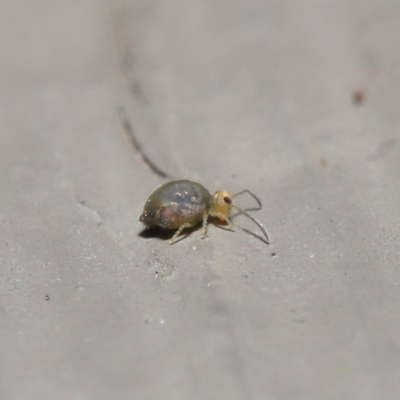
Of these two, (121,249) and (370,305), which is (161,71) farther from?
(370,305)

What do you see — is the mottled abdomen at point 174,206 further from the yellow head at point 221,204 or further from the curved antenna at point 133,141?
the curved antenna at point 133,141

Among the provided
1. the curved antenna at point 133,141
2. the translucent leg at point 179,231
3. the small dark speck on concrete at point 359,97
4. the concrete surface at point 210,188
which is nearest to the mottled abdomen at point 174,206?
the translucent leg at point 179,231

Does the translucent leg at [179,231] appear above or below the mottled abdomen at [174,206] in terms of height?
below

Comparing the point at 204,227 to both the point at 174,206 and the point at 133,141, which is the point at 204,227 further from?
the point at 133,141

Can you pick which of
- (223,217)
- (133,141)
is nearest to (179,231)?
(223,217)

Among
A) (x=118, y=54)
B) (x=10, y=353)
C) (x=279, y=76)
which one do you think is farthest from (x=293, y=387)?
(x=118, y=54)

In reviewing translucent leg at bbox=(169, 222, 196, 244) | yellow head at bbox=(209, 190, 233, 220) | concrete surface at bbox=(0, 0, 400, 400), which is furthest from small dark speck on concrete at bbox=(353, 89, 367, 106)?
translucent leg at bbox=(169, 222, 196, 244)
